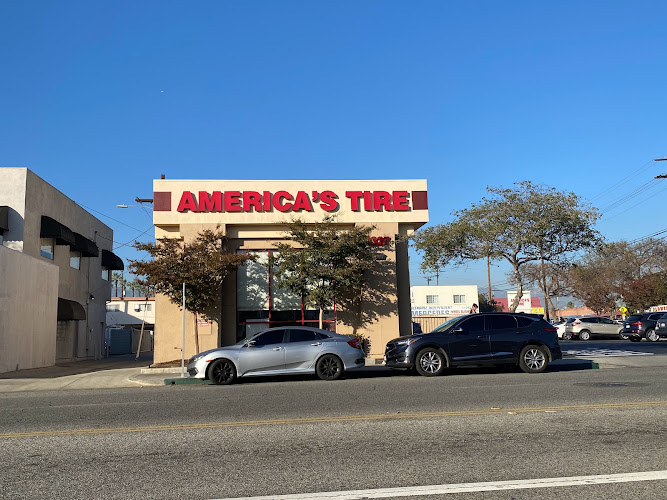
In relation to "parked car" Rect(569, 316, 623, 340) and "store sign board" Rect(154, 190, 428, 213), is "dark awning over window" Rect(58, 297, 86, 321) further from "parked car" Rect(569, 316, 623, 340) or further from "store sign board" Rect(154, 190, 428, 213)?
"parked car" Rect(569, 316, 623, 340)

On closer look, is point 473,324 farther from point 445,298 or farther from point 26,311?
point 445,298

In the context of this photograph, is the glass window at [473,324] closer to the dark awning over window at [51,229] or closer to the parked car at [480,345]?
the parked car at [480,345]

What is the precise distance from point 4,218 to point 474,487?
2405 centimetres

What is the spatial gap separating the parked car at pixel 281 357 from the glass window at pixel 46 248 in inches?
611

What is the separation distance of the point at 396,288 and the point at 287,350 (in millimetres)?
8753

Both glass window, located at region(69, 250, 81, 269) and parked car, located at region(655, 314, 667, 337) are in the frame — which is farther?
parked car, located at region(655, 314, 667, 337)

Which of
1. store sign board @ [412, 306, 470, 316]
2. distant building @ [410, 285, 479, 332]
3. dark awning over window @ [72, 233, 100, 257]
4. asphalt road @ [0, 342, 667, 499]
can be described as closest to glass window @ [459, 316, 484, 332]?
asphalt road @ [0, 342, 667, 499]

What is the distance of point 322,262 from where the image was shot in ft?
67.1

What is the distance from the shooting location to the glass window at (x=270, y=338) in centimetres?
1489

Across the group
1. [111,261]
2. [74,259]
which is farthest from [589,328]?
[74,259]

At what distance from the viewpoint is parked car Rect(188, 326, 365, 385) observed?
1455 cm

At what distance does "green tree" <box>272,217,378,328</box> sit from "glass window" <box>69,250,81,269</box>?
15181mm

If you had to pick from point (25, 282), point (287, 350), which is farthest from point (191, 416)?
point (25, 282)

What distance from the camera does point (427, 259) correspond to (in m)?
25.2
